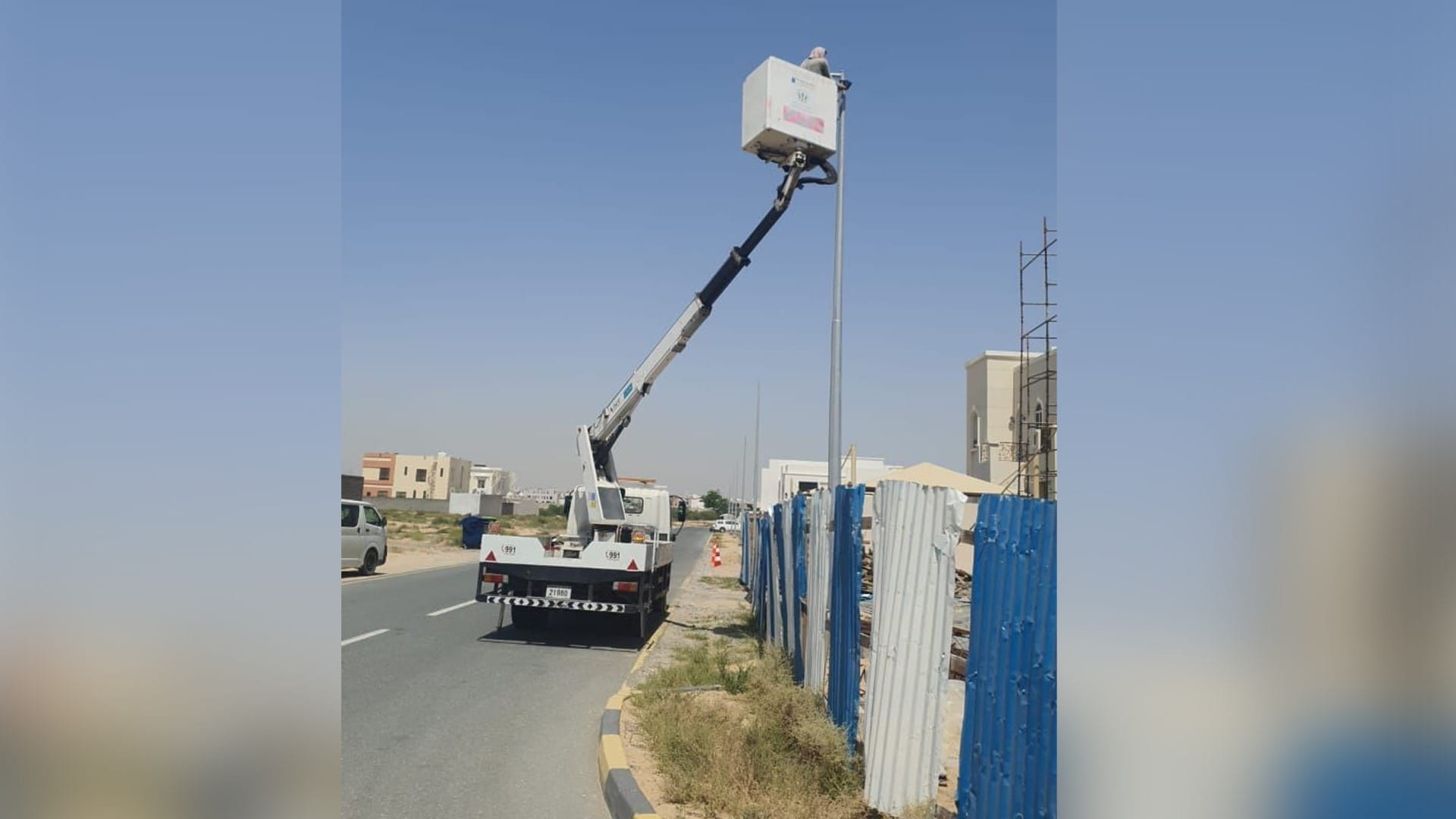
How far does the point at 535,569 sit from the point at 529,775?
6.33 metres

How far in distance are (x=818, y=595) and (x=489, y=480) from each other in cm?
10881

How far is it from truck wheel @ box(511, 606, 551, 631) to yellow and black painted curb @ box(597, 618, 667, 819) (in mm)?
6353

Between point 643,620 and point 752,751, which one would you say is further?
point 643,620

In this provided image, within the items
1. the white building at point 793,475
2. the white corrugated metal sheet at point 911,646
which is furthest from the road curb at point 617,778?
the white building at point 793,475

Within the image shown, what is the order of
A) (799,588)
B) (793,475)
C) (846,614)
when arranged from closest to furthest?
A: (846,614) → (799,588) → (793,475)

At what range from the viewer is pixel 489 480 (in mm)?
112125

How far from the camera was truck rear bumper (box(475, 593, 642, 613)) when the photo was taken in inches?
500

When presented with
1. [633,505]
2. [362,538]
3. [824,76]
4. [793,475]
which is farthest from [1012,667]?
[793,475]

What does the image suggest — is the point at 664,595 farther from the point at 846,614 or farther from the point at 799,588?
the point at 846,614

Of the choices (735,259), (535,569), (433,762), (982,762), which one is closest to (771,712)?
(433,762)
